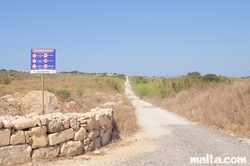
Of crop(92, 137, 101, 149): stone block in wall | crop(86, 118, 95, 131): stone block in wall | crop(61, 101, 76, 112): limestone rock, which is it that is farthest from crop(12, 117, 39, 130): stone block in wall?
crop(61, 101, 76, 112): limestone rock

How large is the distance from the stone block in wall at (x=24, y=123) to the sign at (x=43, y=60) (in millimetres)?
3099

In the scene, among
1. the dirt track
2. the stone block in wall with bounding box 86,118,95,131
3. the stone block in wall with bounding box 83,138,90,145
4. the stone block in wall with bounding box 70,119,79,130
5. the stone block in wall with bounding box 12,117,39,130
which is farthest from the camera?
the stone block in wall with bounding box 86,118,95,131

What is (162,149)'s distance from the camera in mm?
8891

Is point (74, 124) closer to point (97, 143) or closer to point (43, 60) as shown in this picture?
point (97, 143)

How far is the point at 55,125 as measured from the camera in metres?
7.39

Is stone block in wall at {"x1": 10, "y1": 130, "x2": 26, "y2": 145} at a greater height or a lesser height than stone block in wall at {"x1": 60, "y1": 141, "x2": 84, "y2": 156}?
greater

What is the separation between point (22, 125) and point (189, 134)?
6942 mm

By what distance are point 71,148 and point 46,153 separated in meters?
0.74

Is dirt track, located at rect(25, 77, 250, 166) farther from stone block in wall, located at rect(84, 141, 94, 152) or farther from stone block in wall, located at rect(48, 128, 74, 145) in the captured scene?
stone block in wall, located at rect(48, 128, 74, 145)

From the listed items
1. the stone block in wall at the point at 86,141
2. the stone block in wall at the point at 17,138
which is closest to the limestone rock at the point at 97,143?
the stone block in wall at the point at 86,141

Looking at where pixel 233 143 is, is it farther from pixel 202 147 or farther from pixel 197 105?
pixel 197 105

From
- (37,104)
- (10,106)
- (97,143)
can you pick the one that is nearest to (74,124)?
(97,143)

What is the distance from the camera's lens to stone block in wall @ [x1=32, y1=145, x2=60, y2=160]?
7.07 m

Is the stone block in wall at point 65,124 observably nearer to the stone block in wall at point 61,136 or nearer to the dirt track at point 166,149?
the stone block in wall at point 61,136
